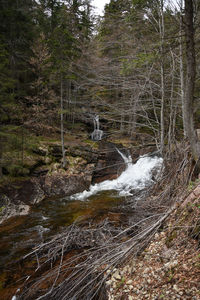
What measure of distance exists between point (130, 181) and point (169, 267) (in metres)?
8.41

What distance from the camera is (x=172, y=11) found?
4645 millimetres

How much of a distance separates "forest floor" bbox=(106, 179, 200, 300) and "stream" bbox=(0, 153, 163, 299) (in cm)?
195

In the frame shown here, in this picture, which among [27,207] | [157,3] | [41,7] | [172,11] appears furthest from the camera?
[41,7]

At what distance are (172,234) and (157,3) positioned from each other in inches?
237

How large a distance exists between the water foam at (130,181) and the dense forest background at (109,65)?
1.97 m

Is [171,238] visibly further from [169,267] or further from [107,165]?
[107,165]

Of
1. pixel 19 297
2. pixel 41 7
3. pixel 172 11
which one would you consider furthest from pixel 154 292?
pixel 41 7

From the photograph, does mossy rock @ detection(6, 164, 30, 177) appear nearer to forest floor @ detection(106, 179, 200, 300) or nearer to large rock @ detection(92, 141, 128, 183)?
large rock @ detection(92, 141, 128, 183)

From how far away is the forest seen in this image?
346cm

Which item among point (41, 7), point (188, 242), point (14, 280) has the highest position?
point (41, 7)

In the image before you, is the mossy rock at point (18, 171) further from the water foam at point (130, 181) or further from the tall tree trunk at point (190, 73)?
the tall tree trunk at point (190, 73)

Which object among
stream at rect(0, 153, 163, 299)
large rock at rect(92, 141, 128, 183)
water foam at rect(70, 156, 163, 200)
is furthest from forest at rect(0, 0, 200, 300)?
water foam at rect(70, 156, 163, 200)

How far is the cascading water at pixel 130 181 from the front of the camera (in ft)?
32.1

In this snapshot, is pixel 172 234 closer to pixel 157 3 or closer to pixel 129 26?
pixel 129 26
